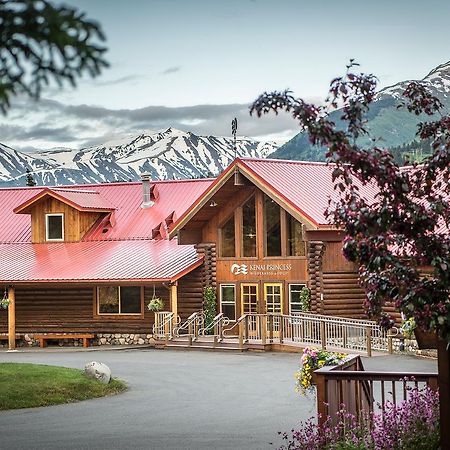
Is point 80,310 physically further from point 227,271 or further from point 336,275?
point 336,275

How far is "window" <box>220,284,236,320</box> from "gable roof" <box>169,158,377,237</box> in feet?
8.66

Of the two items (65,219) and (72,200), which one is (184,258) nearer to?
(72,200)

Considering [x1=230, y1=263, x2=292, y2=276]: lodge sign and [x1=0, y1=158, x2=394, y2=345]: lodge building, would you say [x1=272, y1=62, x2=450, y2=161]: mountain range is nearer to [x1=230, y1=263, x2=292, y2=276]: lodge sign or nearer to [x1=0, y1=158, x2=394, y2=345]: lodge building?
[x1=0, y1=158, x2=394, y2=345]: lodge building

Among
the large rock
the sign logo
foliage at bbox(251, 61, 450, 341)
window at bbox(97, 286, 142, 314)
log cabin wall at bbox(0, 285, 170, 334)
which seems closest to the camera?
foliage at bbox(251, 61, 450, 341)

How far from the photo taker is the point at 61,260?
38.0 metres

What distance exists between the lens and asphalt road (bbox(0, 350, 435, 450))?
16688 mm

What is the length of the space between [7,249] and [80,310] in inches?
189

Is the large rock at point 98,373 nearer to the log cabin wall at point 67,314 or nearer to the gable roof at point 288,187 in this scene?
the gable roof at point 288,187

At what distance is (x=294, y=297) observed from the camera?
35.0 m

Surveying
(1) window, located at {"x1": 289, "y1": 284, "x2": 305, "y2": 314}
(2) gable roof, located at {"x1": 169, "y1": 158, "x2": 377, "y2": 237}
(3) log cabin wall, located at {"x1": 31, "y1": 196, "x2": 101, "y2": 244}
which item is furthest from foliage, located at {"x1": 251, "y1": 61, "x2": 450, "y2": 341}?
(3) log cabin wall, located at {"x1": 31, "y1": 196, "x2": 101, "y2": 244}

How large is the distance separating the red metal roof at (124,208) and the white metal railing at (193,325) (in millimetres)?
5009

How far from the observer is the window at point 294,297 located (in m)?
34.8

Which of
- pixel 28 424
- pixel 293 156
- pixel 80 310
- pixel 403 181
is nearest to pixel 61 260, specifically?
pixel 80 310

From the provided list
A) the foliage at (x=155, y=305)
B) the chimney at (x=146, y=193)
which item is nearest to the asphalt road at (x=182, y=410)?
the foliage at (x=155, y=305)
